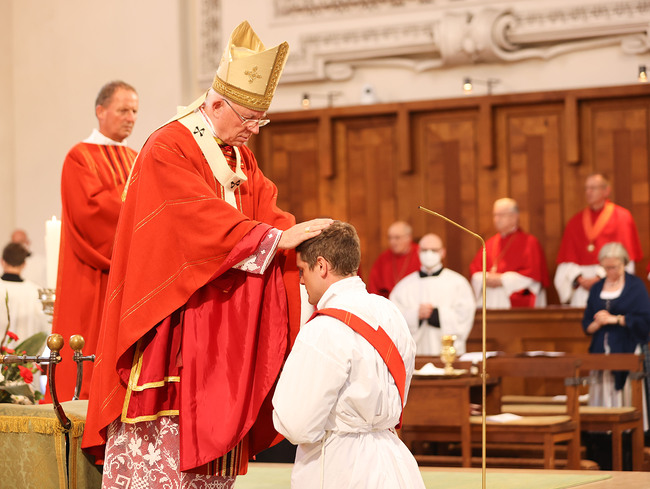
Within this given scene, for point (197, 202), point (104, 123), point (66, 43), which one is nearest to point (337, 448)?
point (197, 202)

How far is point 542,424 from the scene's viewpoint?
23.2ft

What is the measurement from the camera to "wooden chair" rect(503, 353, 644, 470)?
7.66m

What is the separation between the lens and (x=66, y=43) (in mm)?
12836

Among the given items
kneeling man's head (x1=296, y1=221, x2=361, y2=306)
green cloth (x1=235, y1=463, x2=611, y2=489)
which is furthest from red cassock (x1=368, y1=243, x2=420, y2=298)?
kneeling man's head (x1=296, y1=221, x2=361, y2=306)

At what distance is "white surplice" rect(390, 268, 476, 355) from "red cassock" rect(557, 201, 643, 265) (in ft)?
5.07

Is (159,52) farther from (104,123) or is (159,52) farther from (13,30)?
(104,123)

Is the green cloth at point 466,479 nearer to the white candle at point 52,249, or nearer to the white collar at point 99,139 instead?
the white candle at point 52,249

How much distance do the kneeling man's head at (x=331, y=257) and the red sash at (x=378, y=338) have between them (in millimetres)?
120

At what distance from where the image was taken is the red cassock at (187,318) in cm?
344

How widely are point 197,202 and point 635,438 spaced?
5.44 metres

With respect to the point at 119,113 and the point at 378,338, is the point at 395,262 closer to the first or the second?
the point at 119,113

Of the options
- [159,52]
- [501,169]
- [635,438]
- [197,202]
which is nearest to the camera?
[197,202]

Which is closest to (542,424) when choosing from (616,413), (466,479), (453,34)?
(616,413)

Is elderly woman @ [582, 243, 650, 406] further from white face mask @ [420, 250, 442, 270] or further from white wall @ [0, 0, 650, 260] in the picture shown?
white wall @ [0, 0, 650, 260]
